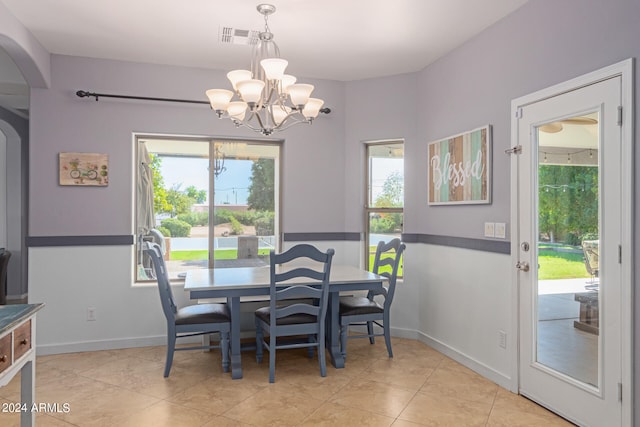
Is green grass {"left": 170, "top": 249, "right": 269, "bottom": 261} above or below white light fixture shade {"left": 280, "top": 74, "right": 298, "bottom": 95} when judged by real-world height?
below

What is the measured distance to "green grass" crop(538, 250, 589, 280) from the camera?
2.58 metres

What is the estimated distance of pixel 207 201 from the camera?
451 centimetres

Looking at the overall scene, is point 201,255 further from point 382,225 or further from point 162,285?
point 382,225

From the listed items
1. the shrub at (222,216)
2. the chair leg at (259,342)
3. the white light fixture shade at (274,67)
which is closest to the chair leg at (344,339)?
the chair leg at (259,342)

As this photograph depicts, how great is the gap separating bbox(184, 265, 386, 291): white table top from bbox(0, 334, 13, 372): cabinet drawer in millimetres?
1413

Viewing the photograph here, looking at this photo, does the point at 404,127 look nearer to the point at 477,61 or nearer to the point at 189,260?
the point at 477,61

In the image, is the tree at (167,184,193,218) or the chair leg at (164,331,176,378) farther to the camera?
the tree at (167,184,193,218)

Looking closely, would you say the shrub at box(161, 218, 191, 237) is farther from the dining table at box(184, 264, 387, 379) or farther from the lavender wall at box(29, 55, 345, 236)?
the dining table at box(184, 264, 387, 379)

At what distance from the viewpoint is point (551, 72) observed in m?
2.76

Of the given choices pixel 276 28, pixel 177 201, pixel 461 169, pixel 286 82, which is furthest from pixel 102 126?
pixel 461 169

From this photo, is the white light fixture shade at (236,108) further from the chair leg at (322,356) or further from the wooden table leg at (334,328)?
the chair leg at (322,356)

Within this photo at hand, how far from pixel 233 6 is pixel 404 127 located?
206 cm

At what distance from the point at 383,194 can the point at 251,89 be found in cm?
225

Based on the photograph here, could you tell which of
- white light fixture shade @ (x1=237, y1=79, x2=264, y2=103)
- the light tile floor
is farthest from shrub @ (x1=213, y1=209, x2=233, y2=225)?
white light fixture shade @ (x1=237, y1=79, x2=264, y2=103)
